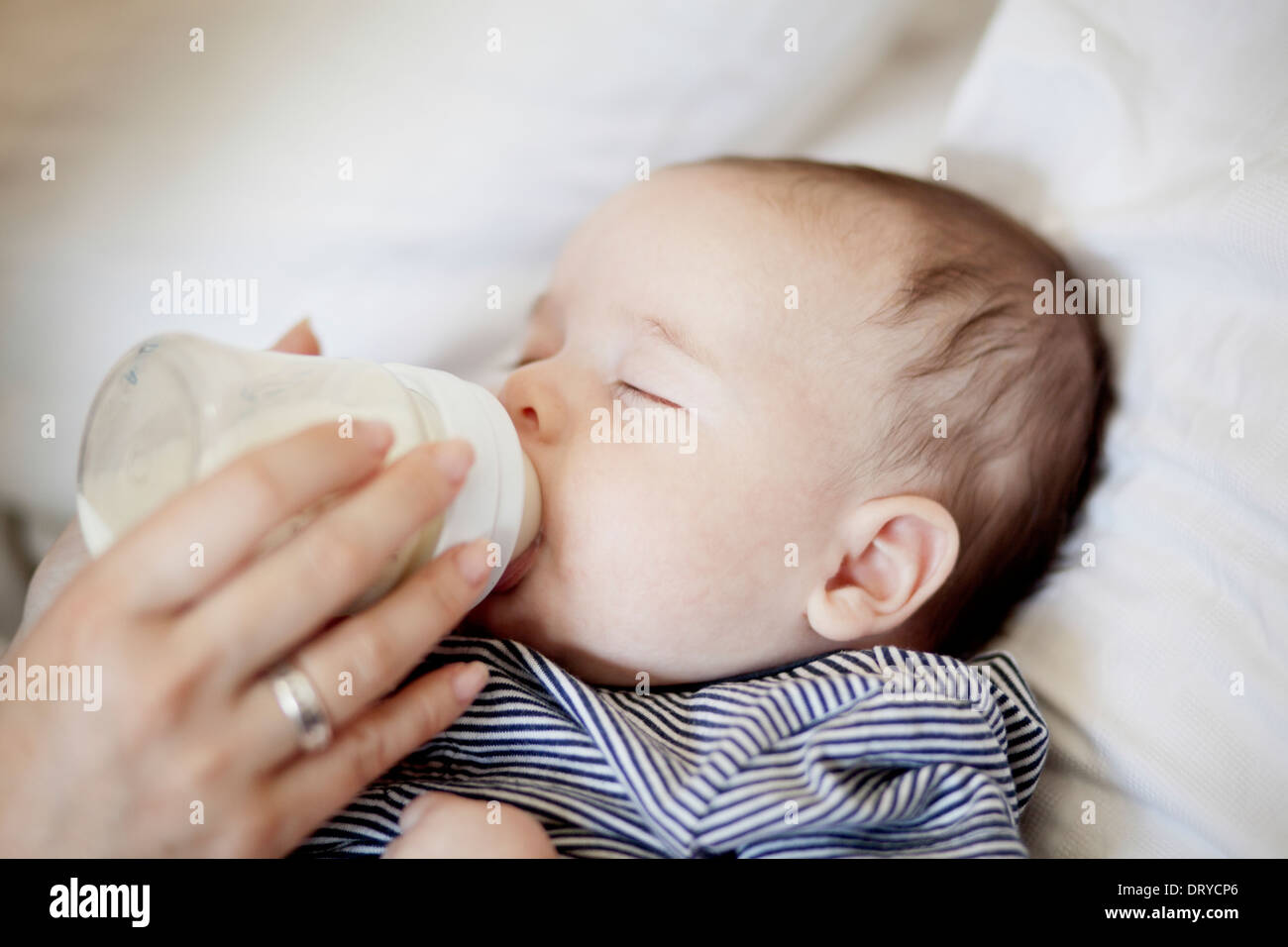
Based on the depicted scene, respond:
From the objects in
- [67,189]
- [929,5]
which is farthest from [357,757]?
[929,5]

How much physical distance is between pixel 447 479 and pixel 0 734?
0.39m

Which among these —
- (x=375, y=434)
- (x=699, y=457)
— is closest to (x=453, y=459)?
(x=375, y=434)

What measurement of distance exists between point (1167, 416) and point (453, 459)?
0.83 m

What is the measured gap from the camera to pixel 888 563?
1.06m

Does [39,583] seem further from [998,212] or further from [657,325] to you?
[998,212]

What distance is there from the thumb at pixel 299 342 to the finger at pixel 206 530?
0.52 meters

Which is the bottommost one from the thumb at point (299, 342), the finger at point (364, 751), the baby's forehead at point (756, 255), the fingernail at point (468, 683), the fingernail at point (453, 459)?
the finger at point (364, 751)

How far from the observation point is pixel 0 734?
769 mm

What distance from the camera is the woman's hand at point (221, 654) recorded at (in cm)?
71

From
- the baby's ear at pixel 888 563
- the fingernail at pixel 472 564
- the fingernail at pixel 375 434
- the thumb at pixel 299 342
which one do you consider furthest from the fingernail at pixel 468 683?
the thumb at pixel 299 342

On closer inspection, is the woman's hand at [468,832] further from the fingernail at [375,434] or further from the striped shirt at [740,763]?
the fingernail at [375,434]

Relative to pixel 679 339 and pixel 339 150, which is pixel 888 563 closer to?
pixel 679 339

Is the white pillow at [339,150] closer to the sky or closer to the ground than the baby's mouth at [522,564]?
A: closer to the sky

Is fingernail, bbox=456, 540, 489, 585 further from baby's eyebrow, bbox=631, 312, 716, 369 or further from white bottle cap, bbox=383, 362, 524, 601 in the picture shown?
baby's eyebrow, bbox=631, 312, 716, 369
